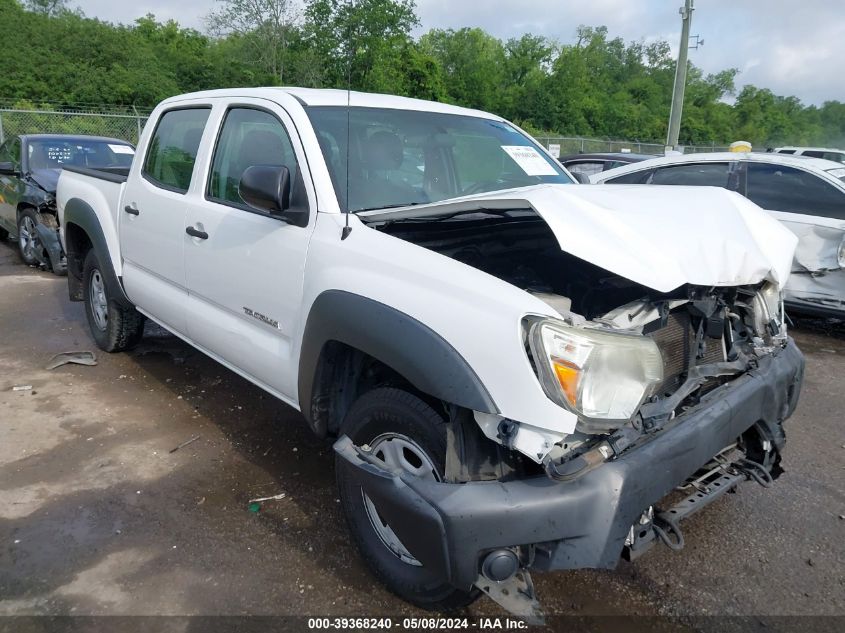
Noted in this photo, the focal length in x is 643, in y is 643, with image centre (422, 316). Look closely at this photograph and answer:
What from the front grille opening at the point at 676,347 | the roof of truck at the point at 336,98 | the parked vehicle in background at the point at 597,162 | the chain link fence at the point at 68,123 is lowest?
the front grille opening at the point at 676,347

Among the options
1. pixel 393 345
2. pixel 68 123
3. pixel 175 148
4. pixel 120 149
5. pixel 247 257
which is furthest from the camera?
pixel 68 123

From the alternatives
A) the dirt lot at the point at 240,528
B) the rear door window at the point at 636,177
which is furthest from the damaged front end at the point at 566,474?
the rear door window at the point at 636,177

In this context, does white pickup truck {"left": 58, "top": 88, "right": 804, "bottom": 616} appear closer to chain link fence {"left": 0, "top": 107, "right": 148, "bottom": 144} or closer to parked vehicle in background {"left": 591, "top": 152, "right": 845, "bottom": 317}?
parked vehicle in background {"left": 591, "top": 152, "right": 845, "bottom": 317}

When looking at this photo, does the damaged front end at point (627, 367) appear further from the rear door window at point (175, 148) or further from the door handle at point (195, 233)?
the rear door window at point (175, 148)

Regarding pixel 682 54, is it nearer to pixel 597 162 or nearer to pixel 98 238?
pixel 597 162

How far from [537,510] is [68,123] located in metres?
17.4

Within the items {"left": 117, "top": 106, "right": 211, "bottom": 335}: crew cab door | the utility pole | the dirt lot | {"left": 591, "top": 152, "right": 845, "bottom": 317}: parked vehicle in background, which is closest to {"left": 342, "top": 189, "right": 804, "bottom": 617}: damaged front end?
the dirt lot

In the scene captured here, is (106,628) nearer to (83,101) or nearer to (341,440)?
(341,440)

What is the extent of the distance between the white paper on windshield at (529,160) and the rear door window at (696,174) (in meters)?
3.42

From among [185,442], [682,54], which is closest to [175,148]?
[185,442]

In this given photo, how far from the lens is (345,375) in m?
2.76

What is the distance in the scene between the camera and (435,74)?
32.6m

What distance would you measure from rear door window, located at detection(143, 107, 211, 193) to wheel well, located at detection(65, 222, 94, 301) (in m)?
1.40

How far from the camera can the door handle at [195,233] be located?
344 centimetres
